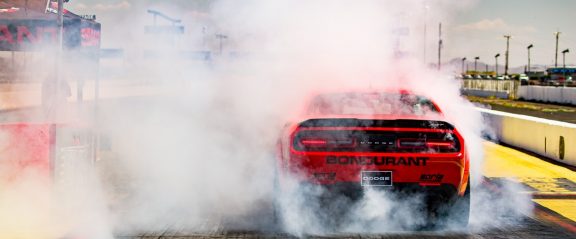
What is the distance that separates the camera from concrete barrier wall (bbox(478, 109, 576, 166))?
510 inches

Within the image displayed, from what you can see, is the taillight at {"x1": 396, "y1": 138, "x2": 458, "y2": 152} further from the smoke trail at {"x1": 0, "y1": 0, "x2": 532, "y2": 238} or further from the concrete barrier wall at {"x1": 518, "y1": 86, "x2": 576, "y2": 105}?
the concrete barrier wall at {"x1": 518, "y1": 86, "x2": 576, "y2": 105}

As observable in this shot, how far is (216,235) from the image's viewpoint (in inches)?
255

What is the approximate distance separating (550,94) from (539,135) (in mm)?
31130

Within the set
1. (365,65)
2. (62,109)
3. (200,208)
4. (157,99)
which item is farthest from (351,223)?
(157,99)

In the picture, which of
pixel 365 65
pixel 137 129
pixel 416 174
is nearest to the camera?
pixel 416 174

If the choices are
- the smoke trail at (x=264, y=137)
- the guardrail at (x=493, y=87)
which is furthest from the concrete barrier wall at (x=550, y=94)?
Answer: the smoke trail at (x=264, y=137)

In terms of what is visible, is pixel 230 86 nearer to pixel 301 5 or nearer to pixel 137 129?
pixel 137 129

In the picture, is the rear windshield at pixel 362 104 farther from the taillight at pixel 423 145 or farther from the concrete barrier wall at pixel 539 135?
the concrete barrier wall at pixel 539 135

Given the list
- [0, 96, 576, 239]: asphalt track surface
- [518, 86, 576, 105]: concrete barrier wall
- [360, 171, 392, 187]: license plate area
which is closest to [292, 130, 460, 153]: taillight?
[360, 171, 392, 187]: license plate area

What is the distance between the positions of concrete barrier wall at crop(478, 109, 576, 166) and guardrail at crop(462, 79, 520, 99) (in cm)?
3405

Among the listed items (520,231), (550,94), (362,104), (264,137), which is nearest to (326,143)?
(362,104)

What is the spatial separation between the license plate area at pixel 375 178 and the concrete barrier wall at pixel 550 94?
36.4m

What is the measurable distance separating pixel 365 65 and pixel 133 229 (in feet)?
15.0

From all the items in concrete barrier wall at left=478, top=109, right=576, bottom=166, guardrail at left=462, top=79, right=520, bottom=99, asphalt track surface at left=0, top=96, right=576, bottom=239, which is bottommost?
asphalt track surface at left=0, top=96, right=576, bottom=239
